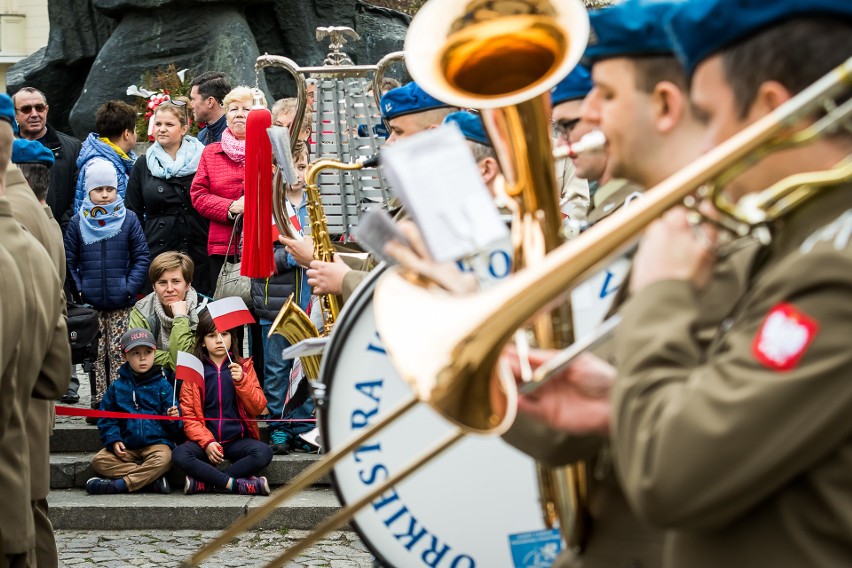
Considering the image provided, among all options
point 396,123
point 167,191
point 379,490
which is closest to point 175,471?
point 167,191

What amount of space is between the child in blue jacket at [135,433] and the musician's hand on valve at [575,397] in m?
5.18

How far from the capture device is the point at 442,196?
1.83 m

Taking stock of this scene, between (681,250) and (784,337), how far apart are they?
0.24 metres

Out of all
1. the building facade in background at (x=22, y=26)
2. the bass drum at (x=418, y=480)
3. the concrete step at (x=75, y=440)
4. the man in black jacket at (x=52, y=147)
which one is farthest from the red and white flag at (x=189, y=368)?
the building facade in background at (x=22, y=26)

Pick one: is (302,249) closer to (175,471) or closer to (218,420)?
(218,420)

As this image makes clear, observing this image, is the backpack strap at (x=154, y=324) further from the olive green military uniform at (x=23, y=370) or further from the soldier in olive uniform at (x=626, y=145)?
the soldier in olive uniform at (x=626, y=145)

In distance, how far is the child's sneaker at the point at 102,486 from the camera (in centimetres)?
703

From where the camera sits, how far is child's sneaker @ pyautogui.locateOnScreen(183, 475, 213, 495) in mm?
6977

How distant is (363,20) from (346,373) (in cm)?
1234

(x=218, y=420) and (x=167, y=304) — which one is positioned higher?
(x=167, y=304)

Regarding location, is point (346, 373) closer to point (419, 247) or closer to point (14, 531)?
point (14, 531)

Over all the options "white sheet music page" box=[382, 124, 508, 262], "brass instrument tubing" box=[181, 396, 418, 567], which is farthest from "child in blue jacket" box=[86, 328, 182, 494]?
"white sheet music page" box=[382, 124, 508, 262]

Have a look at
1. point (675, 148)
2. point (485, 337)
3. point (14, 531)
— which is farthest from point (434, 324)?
point (14, 531)

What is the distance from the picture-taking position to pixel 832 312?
155 centimetres
